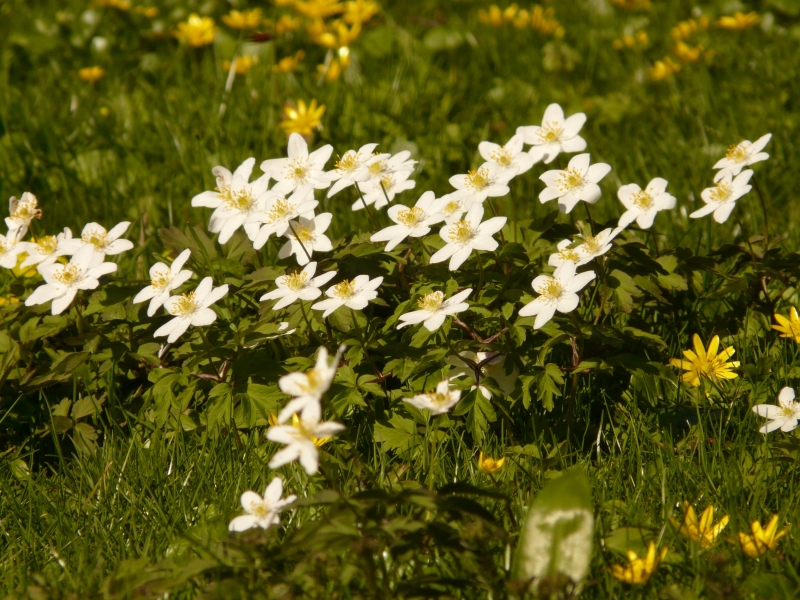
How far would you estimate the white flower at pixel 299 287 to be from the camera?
205cm

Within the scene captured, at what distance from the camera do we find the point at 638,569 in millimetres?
1586

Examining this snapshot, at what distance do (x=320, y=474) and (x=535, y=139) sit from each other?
112 centimetres

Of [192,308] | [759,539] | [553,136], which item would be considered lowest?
[759,539]

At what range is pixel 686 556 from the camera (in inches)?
65.5

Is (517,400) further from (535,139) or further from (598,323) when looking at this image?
(535,139)

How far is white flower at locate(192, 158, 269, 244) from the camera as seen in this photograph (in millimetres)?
2262

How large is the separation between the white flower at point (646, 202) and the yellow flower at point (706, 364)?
350 mm

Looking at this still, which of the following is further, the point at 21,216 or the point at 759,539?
the point at 21,216

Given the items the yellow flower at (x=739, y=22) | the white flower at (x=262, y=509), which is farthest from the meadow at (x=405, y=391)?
the yellow flower at (x=739, y=22)

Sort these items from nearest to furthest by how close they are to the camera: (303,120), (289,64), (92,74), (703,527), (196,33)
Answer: (703,527) → (303,120) → (92,74) → (289,64) → (196,33)

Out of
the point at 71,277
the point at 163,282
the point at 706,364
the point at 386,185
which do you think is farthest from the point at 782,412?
the point at 71,277

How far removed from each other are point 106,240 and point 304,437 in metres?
1.15

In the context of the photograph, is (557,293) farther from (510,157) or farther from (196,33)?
(196,33)

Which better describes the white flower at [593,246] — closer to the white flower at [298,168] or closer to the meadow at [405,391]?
the meadow at [405,391]
